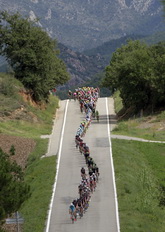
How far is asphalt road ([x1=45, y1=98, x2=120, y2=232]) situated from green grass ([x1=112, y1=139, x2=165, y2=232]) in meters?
0.52

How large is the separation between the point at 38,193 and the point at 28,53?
30.9 metres

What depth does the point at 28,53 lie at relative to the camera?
210ft

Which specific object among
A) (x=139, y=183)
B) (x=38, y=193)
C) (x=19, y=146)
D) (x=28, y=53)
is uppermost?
(x=28, y=53)

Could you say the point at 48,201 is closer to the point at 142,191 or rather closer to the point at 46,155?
the point at 142,191

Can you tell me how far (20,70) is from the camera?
66.4 m

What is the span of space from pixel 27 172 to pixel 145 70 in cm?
2409

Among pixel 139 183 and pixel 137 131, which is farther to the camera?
pixel 137 131

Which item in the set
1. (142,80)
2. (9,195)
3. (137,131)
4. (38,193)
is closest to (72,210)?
(9,195)

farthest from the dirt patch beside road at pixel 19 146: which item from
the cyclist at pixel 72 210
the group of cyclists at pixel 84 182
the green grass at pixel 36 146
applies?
the cyclist at pixel 72 210

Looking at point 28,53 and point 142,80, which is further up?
point 28,53

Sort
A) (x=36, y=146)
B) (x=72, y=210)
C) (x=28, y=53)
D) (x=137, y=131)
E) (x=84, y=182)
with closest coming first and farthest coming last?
(x=72, y=210) → (x=84, y=182) → (x=36, y=146) → (x=137, y=131) → (x=28, y=53)

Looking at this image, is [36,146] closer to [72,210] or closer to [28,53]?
[28,53]

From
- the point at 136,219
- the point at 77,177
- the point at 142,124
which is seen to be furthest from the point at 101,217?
the point at 142,124

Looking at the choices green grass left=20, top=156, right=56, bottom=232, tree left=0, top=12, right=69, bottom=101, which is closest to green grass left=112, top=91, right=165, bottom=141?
green grass left=20, top=156, right=56, bottom=232
